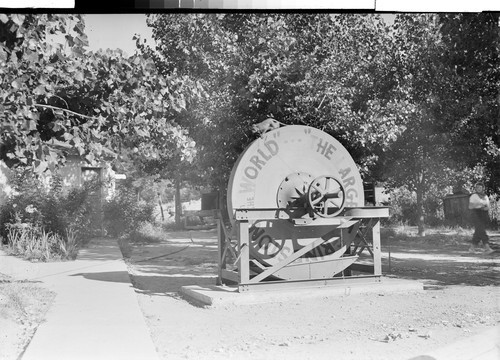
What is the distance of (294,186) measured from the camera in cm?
738

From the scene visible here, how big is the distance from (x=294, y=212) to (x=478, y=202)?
3485mm

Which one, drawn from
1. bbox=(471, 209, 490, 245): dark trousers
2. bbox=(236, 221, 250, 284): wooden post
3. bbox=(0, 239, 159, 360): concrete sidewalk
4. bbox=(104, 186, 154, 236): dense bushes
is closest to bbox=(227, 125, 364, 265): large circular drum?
bbox=(236, 221, 250, 284): wooden post

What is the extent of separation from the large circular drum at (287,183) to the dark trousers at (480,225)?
258 cm

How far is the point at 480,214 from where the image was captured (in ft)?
28.8

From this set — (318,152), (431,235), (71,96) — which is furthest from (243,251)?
(431,235)

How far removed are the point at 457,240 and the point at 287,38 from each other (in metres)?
4.74

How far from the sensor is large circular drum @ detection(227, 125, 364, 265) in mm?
7141

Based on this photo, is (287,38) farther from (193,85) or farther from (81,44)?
(81,44)

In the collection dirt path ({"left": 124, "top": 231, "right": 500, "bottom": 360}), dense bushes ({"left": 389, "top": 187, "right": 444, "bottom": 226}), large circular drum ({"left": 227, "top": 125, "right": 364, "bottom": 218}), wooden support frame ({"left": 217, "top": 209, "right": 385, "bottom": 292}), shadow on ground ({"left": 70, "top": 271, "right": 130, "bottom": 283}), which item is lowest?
dirt path ({"left": 124, "top": 231, "right": 500, "bottom": 360})

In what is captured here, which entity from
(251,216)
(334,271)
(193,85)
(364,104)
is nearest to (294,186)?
(251,216)

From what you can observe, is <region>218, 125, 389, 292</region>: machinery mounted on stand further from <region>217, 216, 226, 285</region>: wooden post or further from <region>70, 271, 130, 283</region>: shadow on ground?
<region>70, 271, 130, 283</region>: shadow on ground

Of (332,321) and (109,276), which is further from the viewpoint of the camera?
(109,276)

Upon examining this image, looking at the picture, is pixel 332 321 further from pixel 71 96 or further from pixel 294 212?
pixel 71 96

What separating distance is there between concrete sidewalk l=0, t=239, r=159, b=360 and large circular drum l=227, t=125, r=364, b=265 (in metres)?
1.91
